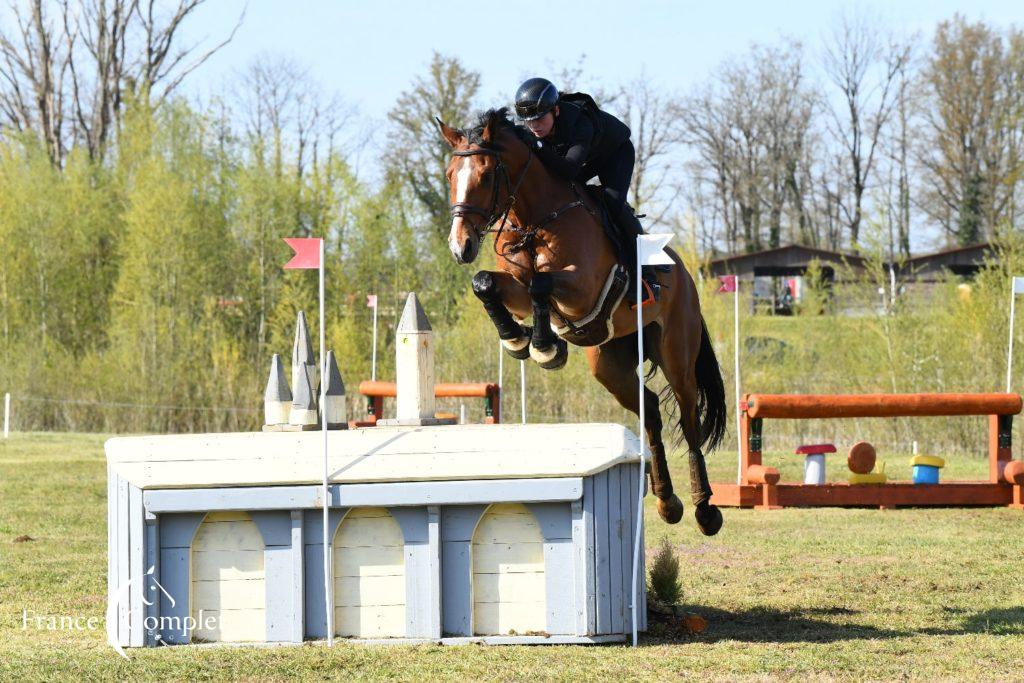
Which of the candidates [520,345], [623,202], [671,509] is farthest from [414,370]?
[671,509]

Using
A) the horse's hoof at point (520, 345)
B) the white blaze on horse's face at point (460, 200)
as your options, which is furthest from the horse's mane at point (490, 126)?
the horse's hoof at point (520, 345)

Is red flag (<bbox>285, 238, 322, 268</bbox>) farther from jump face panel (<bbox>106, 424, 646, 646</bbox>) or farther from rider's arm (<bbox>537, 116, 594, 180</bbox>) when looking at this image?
rider's arm (<bbox>537, 116, 594, 180</bbox>)

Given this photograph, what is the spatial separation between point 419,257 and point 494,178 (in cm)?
1862

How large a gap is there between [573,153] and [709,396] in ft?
6.60

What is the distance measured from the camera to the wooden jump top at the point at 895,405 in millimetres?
9539

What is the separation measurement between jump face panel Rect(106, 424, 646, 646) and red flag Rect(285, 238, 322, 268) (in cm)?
71

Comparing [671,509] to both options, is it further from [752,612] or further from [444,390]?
[444,390]

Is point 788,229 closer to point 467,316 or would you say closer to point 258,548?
point 467,316

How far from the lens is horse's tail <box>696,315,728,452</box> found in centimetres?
686

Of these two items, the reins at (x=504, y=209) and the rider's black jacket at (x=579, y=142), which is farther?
the rider's black jacket at (x=579, y=142)

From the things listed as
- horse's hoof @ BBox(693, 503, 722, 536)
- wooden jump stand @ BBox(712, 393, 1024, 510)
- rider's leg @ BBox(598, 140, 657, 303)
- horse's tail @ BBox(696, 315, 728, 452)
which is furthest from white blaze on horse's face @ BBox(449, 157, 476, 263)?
wooden jump stand @ BBox(712, 393, 1024, 510)

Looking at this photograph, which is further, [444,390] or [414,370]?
[444,390]

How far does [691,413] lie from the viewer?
6.64 metres

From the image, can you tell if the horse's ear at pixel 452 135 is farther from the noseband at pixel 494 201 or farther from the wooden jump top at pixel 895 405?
the wooden jump top at pixel 895 405
